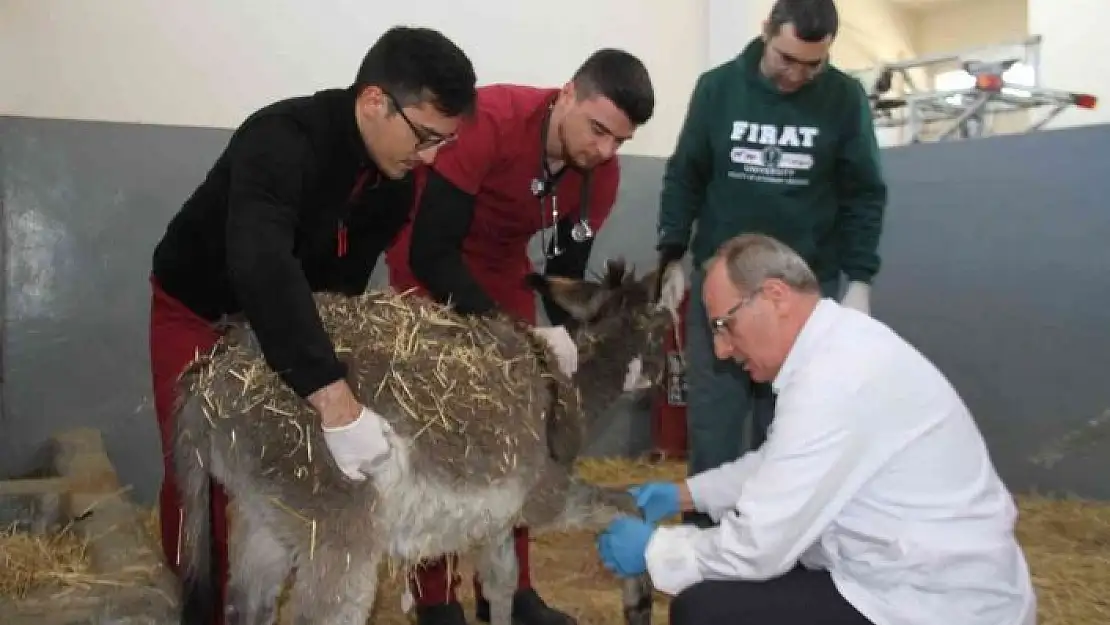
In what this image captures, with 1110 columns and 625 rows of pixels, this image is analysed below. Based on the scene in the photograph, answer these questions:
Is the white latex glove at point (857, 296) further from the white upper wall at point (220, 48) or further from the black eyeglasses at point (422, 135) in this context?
the white upper wall at point (220, 48)

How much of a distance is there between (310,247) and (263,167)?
0.44 meters

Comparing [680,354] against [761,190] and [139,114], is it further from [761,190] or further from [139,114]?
[139,114]

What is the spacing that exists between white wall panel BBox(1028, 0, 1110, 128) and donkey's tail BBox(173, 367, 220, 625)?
268 inches

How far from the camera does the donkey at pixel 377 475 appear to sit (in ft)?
7.64

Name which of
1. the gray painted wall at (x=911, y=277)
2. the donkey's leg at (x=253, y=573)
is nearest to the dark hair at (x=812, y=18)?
the donkey's leg at (x=253, y=573)

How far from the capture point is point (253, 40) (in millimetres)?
5074

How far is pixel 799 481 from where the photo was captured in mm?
2166

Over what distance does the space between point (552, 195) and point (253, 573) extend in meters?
1.49

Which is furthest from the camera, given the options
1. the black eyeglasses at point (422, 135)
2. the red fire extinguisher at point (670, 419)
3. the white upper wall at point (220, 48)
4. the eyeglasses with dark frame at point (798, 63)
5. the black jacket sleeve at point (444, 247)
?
the red fire extinguisher at point (670, 419)

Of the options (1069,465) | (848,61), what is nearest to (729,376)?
(1069,465)

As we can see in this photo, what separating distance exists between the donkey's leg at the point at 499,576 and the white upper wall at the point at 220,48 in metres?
2.93

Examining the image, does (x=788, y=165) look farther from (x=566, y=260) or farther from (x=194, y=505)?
(x=194, y=505)

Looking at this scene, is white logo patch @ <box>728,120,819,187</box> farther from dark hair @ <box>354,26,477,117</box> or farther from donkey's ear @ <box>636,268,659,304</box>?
dark hair @ <box>354,26,477,117</box>

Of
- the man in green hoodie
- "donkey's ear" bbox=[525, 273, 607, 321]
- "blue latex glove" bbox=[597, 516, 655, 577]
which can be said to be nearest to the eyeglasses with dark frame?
the man in green hoodie
